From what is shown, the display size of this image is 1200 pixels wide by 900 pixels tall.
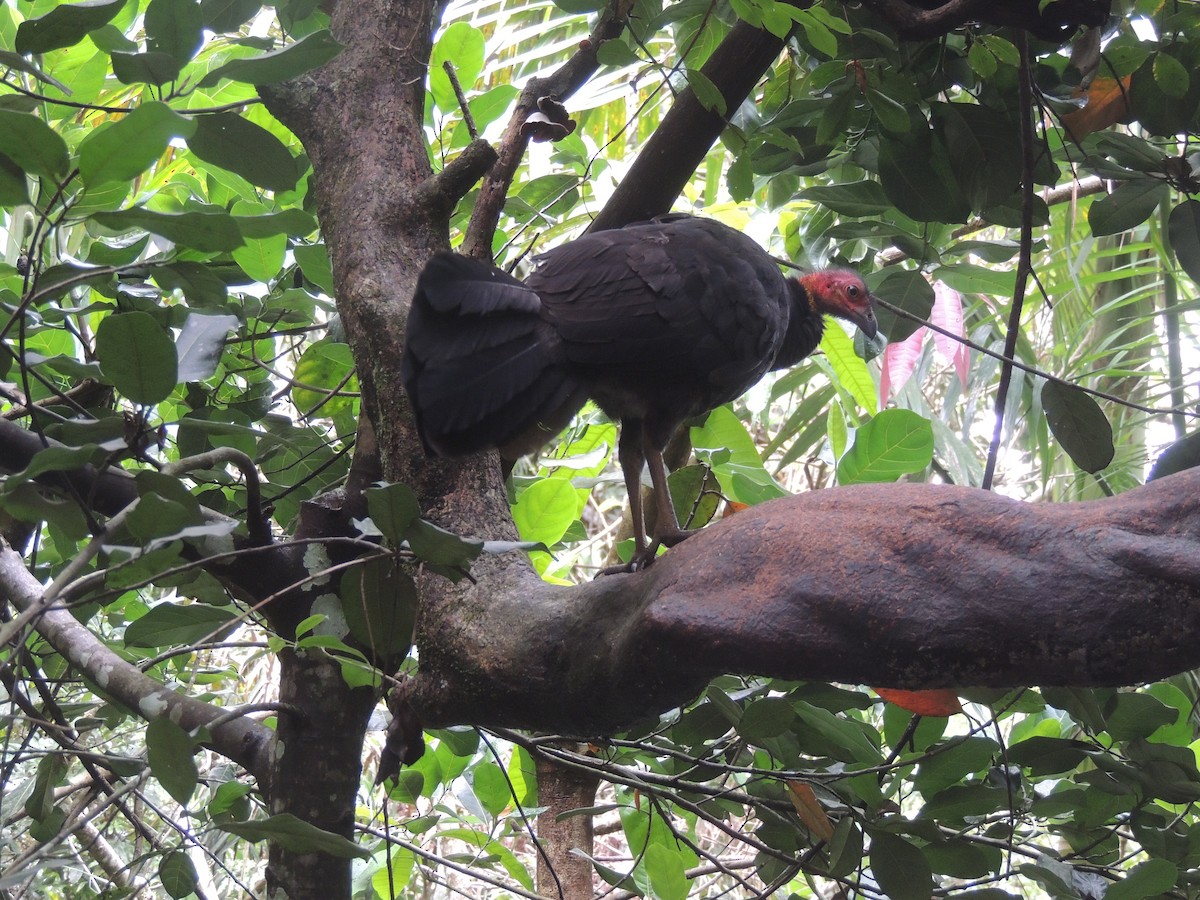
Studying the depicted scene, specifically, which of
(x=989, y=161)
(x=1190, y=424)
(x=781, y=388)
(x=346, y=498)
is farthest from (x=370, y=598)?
(x=1190, y=424)

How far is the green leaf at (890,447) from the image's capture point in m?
1.67

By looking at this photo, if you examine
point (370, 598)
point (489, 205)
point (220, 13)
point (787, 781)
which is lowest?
point (787, 781)

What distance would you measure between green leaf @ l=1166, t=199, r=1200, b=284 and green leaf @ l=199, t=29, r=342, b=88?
1.51 metres

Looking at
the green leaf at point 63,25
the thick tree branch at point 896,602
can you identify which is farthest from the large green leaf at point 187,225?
the thick tree branch at point 896,602

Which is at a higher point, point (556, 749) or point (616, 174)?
point (616, 174)

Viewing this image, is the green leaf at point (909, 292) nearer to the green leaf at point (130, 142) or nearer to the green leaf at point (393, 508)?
the green leaf at point (393, 508)

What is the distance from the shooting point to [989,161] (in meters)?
1.78

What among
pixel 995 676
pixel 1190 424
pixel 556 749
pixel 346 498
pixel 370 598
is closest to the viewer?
pixel 995 676

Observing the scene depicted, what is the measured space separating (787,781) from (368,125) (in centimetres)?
141

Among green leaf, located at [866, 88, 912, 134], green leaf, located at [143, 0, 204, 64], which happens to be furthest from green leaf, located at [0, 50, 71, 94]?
green leaf, located at [866, 88, 912, 134]

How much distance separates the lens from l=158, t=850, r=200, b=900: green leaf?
1418 mm

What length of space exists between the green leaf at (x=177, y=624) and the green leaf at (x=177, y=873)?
0.33 meters

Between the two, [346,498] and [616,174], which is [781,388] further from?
[346,498]

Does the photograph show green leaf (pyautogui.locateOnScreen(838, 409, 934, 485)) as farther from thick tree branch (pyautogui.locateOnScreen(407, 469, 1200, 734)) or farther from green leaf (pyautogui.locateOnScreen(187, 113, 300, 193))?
green leaf (pyautogui.locateOnScreen(187, 113, 300, 193))
